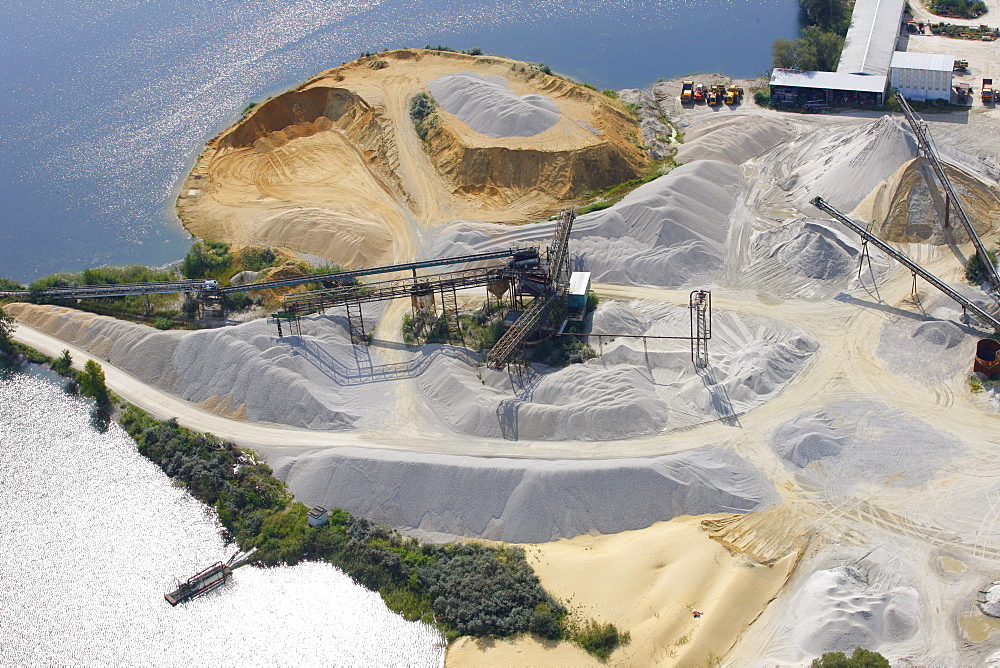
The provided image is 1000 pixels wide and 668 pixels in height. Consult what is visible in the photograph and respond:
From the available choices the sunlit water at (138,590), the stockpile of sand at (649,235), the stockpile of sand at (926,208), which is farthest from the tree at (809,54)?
the sunlit water at (138,590)

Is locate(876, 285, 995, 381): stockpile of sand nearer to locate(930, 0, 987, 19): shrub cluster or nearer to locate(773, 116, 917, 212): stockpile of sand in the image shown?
Answer: locate(773, 116, 917, 212): stockpile of sand

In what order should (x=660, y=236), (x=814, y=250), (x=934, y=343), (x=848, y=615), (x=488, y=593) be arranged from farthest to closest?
(x=660, y=236)
(x=814, y=250)
(x=934, y=343)
(x=488, y=593)
(x=848, y=615)

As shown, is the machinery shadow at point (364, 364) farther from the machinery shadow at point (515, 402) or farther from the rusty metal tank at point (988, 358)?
the rusty metal tank at point (988, 358)

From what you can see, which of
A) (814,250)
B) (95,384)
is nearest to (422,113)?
(814,250)

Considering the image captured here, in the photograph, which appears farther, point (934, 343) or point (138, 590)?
point (934, 343)

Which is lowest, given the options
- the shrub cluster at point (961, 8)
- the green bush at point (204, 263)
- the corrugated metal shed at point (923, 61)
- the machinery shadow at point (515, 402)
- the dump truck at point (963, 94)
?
the machinery shadow at point (515, 402)

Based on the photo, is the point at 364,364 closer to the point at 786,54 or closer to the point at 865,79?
the point at 865,79

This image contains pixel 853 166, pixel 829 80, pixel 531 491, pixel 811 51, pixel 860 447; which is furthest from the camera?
pixel 811 51
